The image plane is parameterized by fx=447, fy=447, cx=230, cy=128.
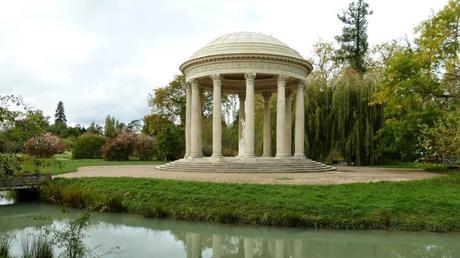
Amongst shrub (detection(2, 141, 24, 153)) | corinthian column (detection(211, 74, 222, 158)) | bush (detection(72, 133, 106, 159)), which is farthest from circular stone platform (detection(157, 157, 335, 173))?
bush (detection(72, 133, 106, 159))

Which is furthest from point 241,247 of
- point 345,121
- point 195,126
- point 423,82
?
point 345,121

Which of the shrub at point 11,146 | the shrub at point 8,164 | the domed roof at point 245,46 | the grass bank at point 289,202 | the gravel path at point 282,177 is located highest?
the domed roof at point 245,46

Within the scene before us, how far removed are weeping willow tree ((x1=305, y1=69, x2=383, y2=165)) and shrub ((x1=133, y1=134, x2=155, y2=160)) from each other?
78.2 feet

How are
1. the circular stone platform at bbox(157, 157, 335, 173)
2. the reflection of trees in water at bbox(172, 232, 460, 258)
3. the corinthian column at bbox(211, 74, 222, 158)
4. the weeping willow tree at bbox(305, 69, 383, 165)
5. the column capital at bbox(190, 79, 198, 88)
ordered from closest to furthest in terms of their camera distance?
1. the reflection of trees in water at bbox(172, 232, 460, 258)
2. the circular stone platform at bbox(157, 157, 335, 173)
3. the corinthian column at bbox(211, 74, 222, 158)
4. the column capital at bbox(190, 79, 198, 88)
5. the weeping willow tree at bbox(305, 69, 383, 165)

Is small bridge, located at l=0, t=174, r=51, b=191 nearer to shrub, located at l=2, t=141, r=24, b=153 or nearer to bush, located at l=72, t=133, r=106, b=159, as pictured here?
shrub, located at l=2, t=141, r=24, b=153

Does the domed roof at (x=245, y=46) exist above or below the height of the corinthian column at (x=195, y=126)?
above

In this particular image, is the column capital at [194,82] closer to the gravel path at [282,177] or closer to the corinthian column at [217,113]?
the corinthian column at [217,113]

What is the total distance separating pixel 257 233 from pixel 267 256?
7.72 ft

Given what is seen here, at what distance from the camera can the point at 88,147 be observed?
189ft

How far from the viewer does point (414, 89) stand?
89.5 feet

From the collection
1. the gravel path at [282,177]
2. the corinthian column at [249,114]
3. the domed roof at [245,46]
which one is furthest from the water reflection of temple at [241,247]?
the domed roof at [245,46]

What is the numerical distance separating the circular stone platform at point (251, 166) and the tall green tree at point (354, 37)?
22.3 meters

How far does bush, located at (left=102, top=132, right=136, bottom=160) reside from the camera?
53375 mm

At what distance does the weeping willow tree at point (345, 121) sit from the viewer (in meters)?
37.0
